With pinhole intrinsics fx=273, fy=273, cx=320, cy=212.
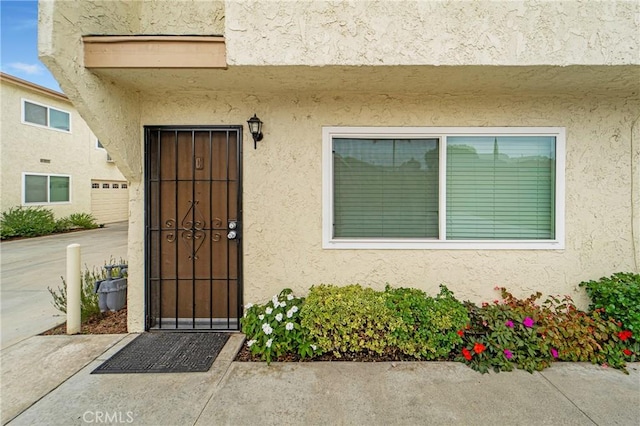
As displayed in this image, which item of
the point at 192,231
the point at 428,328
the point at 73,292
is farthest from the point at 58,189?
the point at 428,328

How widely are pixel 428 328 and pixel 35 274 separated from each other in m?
8.72

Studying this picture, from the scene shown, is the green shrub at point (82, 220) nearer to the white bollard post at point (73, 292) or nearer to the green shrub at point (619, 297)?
the white bollard post at point (73, 292)

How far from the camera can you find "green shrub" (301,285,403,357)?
317 cm

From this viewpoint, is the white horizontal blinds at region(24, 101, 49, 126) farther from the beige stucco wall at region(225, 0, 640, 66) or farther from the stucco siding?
the beige stucco wall at region(225, 0, 640, 66)

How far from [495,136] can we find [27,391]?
6122mm

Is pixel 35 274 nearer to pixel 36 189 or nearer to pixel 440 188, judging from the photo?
pixel 36 189

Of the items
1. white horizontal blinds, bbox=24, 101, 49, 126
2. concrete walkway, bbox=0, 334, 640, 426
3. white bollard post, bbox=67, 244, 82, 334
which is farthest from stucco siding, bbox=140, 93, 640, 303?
white horizontal blinds, bbox=24, 101, 49, 126

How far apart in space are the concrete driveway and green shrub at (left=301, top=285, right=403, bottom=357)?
156 inches

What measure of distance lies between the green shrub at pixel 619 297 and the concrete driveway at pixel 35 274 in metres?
7.53

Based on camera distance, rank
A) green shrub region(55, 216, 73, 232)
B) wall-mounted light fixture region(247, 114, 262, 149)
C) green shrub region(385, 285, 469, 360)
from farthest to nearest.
A: green shrub region(55, 216, 73, 232) < wall-mounted light fixture region(247, 114, 262, 149) < green shrub region(385, 285, 469, 360)

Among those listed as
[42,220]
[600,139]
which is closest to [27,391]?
[600,139]

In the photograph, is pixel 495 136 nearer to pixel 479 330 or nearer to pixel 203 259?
pixel 479 330

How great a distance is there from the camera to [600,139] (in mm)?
3719

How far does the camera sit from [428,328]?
3.20 meters
